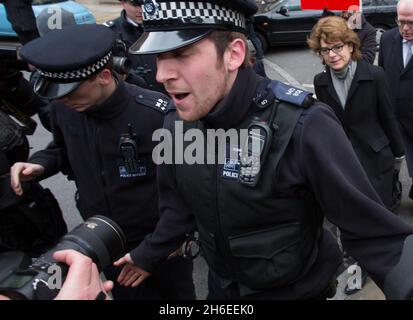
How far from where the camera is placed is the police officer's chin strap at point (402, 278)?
1.28 metres

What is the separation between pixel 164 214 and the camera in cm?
201

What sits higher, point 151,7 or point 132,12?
point 151,7

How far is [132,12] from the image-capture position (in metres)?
3.67

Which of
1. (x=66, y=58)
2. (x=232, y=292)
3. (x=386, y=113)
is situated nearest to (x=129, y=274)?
(x=232, y=292)

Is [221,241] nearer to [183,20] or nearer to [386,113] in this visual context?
[183,20]

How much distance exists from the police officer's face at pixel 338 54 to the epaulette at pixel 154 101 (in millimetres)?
1382

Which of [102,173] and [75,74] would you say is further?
[102,173]

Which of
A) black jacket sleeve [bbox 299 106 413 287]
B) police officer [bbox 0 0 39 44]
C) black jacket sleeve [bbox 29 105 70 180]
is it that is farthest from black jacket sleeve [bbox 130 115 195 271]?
police officer [bbox 0 0 39 44]

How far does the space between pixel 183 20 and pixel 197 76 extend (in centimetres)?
17

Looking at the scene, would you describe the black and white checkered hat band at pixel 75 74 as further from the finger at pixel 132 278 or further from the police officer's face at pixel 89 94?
the finger at pixel 132 278

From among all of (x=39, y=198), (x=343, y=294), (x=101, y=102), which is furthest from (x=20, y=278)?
(x=343, y=294)

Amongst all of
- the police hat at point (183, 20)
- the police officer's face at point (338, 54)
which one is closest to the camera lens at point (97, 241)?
the police hat at point (183, 20)
